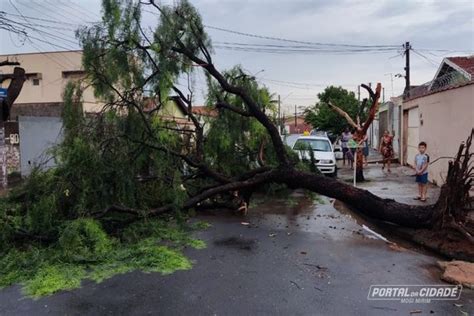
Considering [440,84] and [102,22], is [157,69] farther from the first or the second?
[440,84]

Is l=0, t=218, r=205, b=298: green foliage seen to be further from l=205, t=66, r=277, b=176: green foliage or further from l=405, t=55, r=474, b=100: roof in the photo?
l=405, t=55, r=474, b=100: roof

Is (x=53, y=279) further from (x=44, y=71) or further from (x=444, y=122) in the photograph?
(x=44, y=71)

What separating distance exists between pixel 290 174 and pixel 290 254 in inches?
98.0

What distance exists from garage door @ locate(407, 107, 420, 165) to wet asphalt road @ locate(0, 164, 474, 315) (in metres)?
10.3

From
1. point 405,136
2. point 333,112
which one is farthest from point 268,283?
point 333,112

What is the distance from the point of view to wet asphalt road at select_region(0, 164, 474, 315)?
4.35 meters

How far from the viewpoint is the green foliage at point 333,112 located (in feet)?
117

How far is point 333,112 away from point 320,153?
63.7 feet

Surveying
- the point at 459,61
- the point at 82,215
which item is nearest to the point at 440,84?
the point at 459,61

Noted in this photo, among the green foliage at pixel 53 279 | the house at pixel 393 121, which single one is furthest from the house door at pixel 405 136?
the green foliage at pixel 53 279

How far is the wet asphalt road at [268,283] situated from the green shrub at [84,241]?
2.79 ft

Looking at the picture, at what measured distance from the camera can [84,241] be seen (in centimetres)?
614

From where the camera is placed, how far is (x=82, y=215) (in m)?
6.57

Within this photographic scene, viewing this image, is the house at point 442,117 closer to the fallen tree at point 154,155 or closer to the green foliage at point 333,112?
the fallen tree at point 154,155
